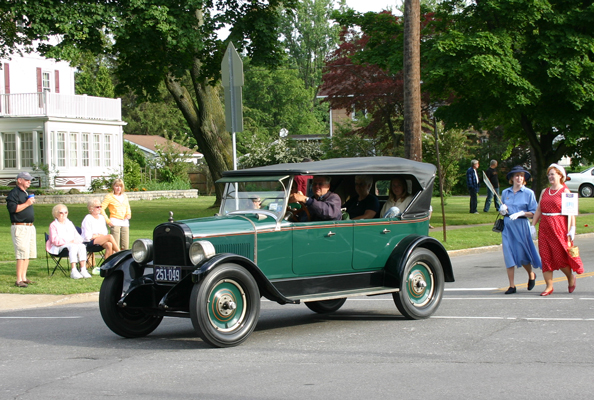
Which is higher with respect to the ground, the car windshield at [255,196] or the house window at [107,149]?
the house window at [107,149]

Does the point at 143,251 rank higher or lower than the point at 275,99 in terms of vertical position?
lower

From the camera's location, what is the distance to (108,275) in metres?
8.12

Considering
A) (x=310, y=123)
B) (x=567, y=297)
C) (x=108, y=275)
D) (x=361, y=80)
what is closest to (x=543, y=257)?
(x=567, y=297)

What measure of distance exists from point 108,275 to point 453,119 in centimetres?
1937

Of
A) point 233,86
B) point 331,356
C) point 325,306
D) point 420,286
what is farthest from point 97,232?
point 331,356

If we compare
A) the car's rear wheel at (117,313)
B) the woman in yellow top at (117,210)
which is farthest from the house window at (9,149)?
the car's rear wheel at (117,313)

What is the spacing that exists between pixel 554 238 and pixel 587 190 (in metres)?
32.5

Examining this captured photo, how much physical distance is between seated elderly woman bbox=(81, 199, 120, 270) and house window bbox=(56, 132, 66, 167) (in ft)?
Answer: 86.3

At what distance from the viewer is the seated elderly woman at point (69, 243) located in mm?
13133

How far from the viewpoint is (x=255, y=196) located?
27.6 feet

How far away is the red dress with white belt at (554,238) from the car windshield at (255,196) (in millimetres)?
4459

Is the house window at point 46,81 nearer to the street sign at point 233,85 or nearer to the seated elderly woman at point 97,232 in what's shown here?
the seated elderly woman at point 97,232

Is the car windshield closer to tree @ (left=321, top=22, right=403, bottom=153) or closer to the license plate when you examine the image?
the license plate

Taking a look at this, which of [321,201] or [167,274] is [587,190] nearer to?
[321,201]
